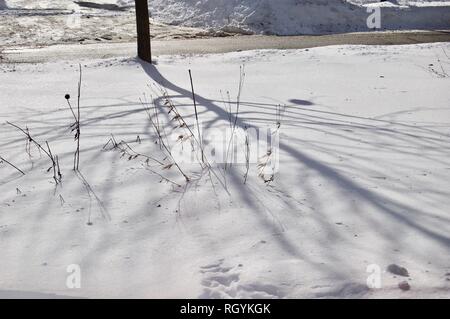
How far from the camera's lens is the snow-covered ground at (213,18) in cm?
1520

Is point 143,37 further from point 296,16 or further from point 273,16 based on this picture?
point 296,16

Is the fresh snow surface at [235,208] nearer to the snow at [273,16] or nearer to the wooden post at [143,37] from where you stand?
the wooden post at [143,37]

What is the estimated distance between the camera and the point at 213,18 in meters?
16.8

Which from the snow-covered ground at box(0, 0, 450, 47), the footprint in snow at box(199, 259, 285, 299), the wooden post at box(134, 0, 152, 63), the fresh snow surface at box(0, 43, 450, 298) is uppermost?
the snow-covered ground at box(0, 0, 450, 47)

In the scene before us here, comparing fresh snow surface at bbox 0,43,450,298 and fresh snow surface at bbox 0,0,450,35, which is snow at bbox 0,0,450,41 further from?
fresh snow surface at bbox 0,43,450,298

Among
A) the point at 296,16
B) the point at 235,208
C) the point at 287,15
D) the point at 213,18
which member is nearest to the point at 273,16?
the point at 287,15

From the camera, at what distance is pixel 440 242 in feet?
9.54

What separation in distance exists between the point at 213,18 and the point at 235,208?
14314 mm

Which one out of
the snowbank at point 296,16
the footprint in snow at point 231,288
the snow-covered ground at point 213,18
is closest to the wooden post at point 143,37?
the snow-covered ground at point 213,18

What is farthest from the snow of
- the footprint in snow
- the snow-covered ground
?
the footprint in snow

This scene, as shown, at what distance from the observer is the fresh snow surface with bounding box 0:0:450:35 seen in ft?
53.4

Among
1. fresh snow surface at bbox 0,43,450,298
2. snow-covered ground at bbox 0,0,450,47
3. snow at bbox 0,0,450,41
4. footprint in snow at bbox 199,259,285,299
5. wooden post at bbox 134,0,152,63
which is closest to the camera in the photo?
footprint in snow at bbox 199,259,285,299

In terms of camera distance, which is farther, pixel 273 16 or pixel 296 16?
pixel 296 16

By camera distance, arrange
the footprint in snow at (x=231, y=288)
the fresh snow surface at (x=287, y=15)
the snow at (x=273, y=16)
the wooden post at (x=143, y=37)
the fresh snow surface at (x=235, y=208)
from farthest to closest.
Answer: the fresh snow surface at (x=287, y=15), the snow at (x=273, y=16), the wooden post at (x=143, y=37), the fresh snow surface at (x=235, y=208), the footprint in snow at (x=231, y=288)
